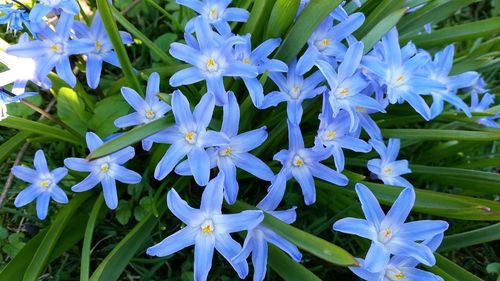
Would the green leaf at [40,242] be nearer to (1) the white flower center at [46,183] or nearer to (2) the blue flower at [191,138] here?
(1) the white flower center at [46,183]

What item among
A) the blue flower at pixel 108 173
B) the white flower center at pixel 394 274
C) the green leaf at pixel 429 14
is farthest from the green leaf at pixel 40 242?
the green leaf at pixel 429 14

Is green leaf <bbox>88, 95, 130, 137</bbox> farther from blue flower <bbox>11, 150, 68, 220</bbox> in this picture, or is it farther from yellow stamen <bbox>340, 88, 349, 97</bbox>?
yellow stamen <bbox>340, 88, 349, 97</bbox>

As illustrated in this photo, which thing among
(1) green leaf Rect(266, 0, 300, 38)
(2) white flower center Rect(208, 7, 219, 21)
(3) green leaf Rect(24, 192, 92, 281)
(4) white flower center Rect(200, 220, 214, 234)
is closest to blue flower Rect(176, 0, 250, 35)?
(2) white flower center Rect(208, 7, 219, 21)

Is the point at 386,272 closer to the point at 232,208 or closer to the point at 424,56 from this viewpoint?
the point at 232,208

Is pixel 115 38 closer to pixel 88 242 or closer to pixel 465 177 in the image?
pixel 88 242

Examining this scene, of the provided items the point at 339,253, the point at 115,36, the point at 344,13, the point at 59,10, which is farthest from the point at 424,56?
the point at 59,10

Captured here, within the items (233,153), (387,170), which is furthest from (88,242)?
(387,170)
